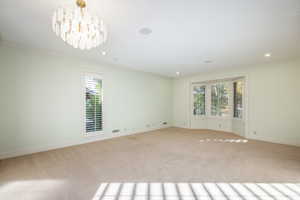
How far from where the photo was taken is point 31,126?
141 inches

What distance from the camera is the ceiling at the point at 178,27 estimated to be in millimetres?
1983

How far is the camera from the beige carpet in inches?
85.9

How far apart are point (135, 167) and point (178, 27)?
9.26 feet

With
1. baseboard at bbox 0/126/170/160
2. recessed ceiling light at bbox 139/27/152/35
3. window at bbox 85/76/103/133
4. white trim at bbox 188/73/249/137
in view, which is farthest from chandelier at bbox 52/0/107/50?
white trim at bbox 188/73/249/137

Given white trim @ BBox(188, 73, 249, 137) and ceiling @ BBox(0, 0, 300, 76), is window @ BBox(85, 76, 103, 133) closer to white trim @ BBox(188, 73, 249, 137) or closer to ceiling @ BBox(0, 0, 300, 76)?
→ ceiling @ BBox(0, 0, 300, 76)

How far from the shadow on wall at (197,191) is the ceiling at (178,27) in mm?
2659

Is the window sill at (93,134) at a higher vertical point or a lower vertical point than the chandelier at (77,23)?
lower

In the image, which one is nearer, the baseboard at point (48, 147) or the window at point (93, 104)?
the baseboard at point (48, 147)

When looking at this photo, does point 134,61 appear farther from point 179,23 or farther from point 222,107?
point 222,107

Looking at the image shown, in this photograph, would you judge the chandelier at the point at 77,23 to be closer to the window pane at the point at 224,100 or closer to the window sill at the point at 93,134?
the window sill at the point at 93,134

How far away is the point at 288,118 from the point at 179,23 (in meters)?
4.71

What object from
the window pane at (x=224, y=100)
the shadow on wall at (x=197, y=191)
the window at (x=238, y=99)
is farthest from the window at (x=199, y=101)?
the shadow on wall at (x=197, y=191)

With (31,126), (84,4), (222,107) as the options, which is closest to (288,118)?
(222,107)

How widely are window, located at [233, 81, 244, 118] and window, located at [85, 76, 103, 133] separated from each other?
5.48 m
